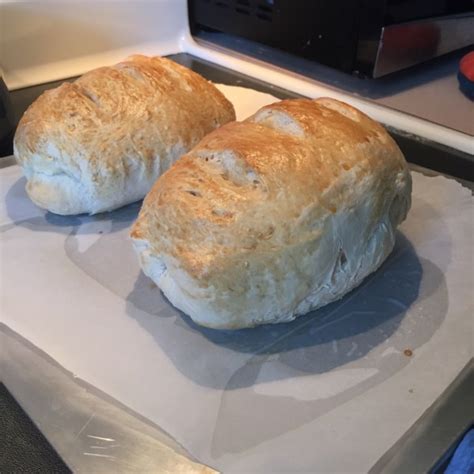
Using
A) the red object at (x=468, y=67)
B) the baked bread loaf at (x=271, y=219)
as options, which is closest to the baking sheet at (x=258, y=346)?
the baked bread loaf at (x=271, y=219)

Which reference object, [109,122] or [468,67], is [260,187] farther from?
[468,67]

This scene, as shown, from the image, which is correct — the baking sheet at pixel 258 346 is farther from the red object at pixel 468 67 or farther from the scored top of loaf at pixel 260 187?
the red object at pixel 468 67

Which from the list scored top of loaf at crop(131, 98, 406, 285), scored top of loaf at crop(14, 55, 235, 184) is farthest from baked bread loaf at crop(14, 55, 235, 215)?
scored top of loaf at crop(131, 98, 406, 285)

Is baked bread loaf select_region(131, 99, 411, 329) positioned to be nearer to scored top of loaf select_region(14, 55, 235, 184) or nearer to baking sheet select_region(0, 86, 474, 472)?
baking sheet select_region(0, 86, 474, 472)

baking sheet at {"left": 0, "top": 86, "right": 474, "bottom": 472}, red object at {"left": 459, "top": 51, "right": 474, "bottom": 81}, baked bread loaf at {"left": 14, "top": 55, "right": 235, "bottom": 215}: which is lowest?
baking sheet at {"left": 0, "top": 86, "right": 474, "bottom": 472}

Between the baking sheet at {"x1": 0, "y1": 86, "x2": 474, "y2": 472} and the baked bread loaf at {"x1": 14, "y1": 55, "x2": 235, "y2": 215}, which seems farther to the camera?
the baked bread loaf at {"x1": 14, "y1": 55, "x2": 235, "y2": 215}

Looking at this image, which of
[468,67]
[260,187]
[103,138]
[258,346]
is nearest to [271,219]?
[260,187]

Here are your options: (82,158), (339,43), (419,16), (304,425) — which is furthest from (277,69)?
(304,425)
